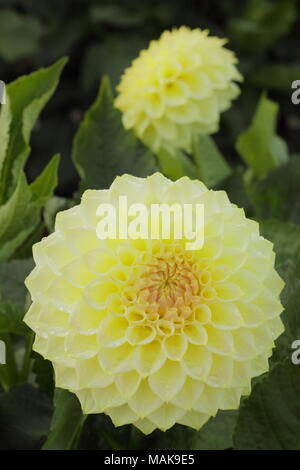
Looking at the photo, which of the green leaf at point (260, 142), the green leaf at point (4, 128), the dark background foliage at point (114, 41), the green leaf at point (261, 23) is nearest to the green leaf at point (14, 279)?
the green leaf at point (4, 128)

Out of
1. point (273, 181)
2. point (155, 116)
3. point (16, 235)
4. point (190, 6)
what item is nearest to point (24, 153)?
point (16, 235)

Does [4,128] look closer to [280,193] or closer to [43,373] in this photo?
[43,373]

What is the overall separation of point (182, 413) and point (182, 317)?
6 cm

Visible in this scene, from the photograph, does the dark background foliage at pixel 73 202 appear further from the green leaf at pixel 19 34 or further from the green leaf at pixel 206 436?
the green leaf at pixel 19 34

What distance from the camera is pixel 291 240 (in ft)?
2.22

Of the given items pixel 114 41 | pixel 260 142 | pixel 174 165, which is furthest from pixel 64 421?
pixel 114 41

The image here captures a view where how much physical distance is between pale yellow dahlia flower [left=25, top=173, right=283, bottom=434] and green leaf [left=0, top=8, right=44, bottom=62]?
1407mm

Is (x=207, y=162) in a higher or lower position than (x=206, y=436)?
higher

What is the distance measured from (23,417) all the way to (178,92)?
35cm

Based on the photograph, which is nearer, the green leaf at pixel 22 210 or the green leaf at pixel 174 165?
the green leaf at pixel 22 210

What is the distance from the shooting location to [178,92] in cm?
79
